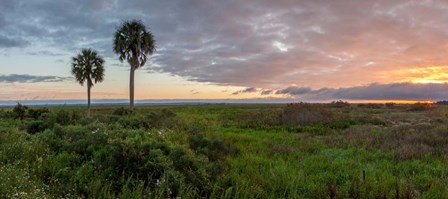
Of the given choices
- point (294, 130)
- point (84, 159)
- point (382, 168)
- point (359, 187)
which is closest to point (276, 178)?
point (359, 187)

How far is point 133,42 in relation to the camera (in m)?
41.7

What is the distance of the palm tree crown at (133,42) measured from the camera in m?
41.7

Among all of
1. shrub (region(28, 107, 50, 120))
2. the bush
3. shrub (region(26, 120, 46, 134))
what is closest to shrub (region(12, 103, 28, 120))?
shrub (region(28, 107, 50, 120))

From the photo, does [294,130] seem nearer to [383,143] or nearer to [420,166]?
[383,143]

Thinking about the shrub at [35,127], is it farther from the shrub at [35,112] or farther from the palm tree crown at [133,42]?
the palm tree crown at [133,42]

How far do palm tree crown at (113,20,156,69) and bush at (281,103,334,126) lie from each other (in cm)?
2290

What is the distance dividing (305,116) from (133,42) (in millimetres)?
25382

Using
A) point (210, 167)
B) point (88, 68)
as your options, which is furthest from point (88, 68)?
point (210, 167)

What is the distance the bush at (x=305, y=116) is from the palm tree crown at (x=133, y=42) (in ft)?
75.1

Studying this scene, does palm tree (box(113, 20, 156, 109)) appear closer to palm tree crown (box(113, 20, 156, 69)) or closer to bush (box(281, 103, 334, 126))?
palm tree crown (box(113, 20, 156, 69))

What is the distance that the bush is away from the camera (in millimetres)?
23312

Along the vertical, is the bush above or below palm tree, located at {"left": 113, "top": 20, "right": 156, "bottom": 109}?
below

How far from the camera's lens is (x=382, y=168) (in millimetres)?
10016

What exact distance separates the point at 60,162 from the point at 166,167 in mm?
2841
